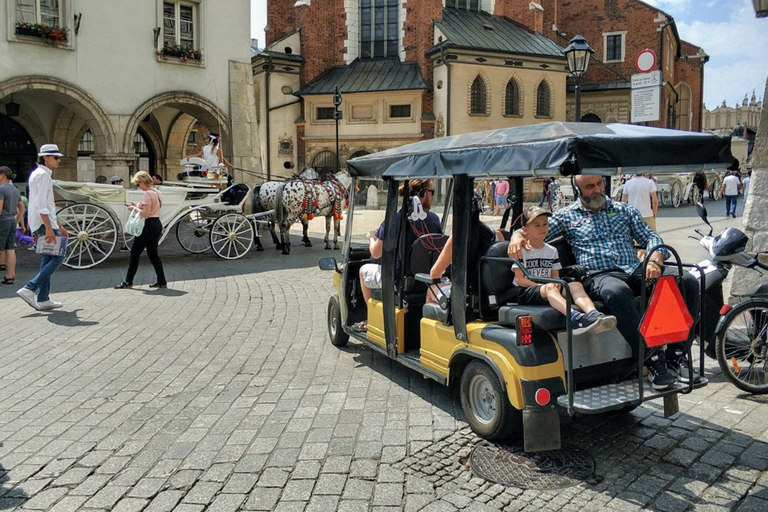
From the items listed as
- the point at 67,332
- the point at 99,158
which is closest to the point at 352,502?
the point at 67,332

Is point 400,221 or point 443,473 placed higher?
point 400,221

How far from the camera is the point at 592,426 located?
4.95m

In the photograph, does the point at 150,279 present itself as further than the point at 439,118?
No

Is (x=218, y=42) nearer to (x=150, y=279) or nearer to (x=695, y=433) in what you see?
(x=150, y=279)

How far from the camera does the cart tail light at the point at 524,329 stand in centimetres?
423

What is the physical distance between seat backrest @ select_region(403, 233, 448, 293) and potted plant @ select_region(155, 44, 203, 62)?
15.1 m

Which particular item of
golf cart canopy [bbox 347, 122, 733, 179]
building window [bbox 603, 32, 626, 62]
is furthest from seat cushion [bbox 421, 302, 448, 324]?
building window [bbox 603, 32, 626, 62]

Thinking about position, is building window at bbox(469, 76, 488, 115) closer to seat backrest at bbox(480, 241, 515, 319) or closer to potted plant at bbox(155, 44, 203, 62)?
potted plant at bbox(155, 44, 203, 62)

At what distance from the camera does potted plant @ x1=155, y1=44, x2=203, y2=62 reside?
61.0ft

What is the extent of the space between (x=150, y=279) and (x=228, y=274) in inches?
55.9

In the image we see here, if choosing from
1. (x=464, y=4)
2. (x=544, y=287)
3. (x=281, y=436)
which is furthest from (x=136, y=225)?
(x=464, y=4)

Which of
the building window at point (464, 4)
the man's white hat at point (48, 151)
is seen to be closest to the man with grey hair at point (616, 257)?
the man's white hat at point (48, 151)

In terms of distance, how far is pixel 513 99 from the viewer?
3781 centimetres

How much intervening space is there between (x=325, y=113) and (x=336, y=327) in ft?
103
